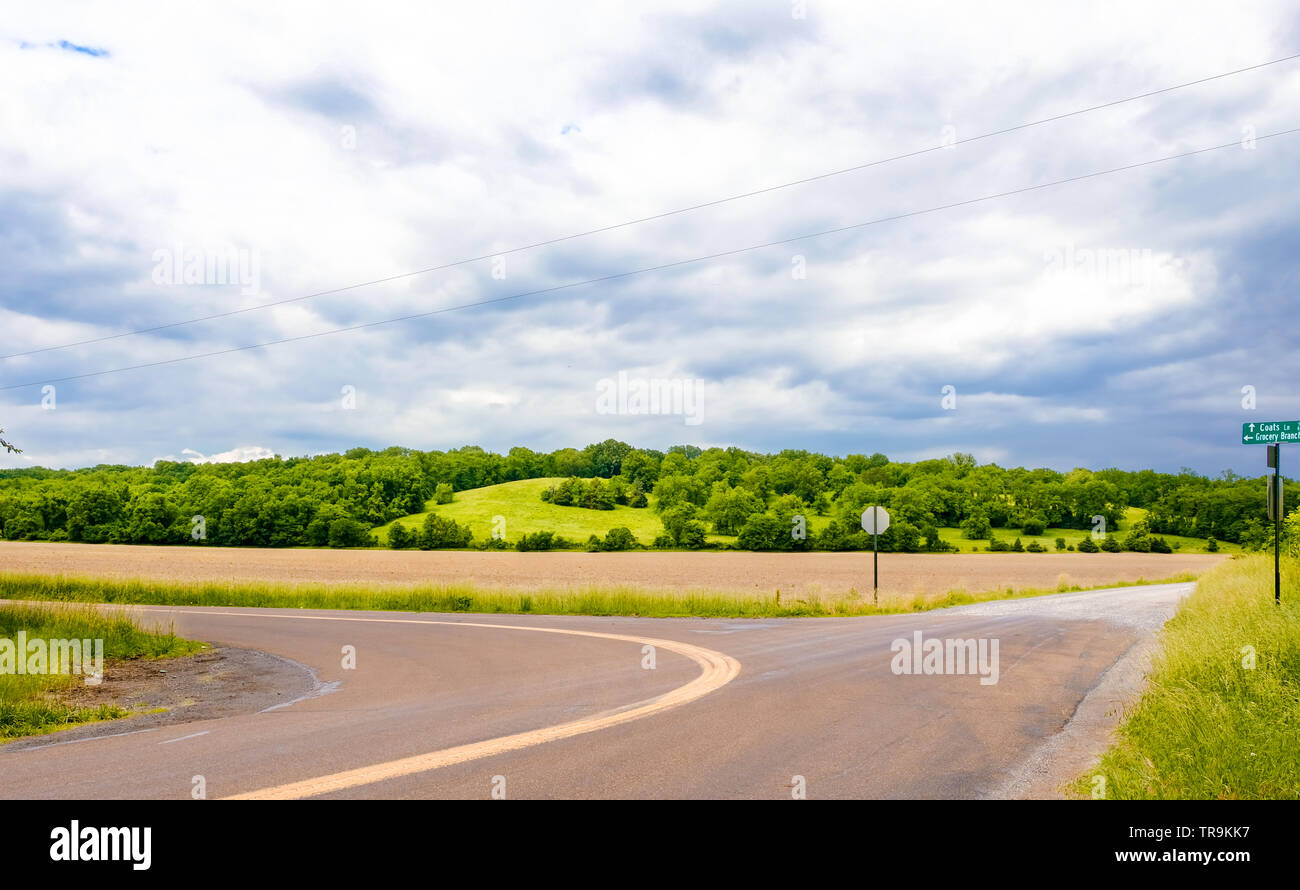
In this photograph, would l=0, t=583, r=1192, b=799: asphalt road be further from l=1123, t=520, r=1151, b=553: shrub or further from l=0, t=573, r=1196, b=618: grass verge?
l=1123, t=520, r=1151, b=553: shrub

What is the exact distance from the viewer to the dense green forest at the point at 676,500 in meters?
93.4

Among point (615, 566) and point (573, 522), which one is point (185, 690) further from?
point (573, 522)

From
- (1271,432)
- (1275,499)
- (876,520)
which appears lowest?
(876,520)

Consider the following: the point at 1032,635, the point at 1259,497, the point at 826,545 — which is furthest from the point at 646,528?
the point at 1032,635

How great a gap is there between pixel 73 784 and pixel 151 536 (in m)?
104

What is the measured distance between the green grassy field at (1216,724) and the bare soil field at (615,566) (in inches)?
1392

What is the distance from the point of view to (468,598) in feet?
89.1

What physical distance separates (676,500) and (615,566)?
3354 centimetres

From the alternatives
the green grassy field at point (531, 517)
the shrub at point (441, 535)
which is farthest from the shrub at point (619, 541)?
the shrub at point (441, 535)

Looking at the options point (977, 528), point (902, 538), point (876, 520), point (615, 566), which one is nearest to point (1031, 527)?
point (977, 528)

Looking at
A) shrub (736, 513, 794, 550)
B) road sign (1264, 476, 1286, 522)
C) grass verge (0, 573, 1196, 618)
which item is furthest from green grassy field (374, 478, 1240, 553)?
→ road sign (1264, 476, 1286, 522)

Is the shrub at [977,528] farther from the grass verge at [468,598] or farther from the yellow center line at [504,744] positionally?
the yellow center line at [504,744]
